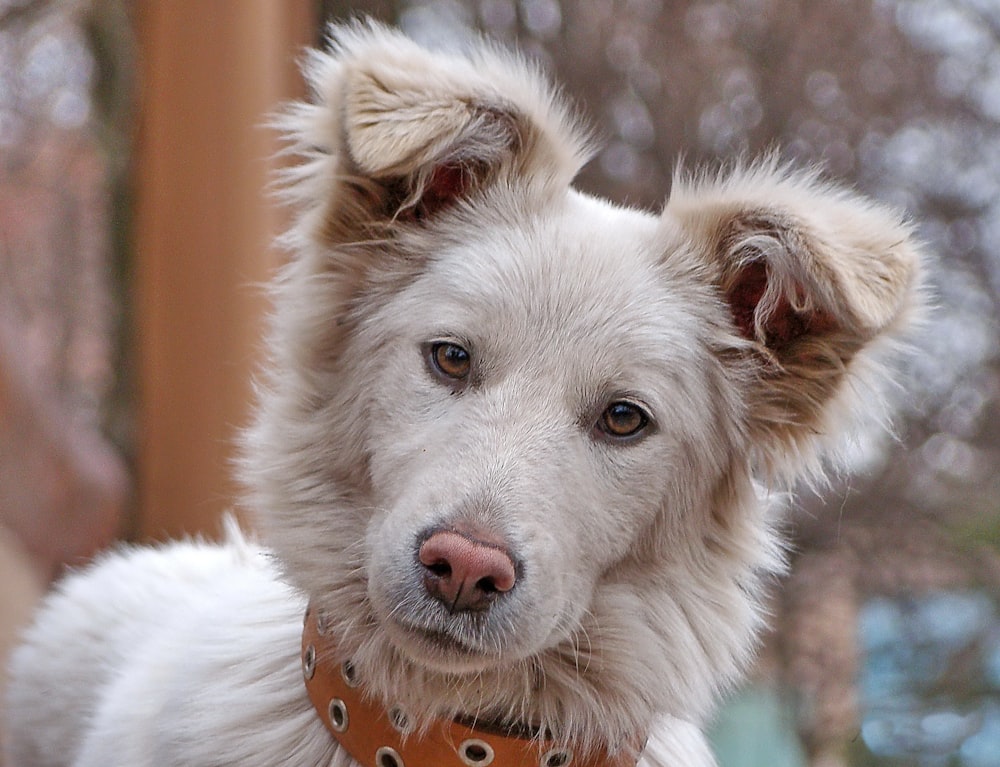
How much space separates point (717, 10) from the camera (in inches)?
210

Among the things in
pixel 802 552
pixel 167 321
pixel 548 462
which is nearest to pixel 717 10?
pixel 802 552

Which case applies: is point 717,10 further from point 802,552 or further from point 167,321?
point 167,321

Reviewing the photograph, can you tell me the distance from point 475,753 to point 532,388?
760 millimetres

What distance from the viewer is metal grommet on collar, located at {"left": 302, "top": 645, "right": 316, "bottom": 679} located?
8.06ft

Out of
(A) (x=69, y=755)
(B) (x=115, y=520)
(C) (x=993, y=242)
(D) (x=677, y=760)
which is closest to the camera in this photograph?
(D) (x=677, y=760)

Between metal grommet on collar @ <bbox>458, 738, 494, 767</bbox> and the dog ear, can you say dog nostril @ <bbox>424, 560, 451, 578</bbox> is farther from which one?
the dog ear

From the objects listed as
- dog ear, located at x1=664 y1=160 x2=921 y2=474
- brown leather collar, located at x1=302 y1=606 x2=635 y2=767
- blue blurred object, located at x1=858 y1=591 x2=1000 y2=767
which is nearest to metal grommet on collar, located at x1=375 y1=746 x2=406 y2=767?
brown leather collar, located at x1=302 y1=606 x2=635 y2=767

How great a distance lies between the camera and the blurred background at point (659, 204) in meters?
4.82

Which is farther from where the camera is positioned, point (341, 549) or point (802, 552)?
point (802, 552)

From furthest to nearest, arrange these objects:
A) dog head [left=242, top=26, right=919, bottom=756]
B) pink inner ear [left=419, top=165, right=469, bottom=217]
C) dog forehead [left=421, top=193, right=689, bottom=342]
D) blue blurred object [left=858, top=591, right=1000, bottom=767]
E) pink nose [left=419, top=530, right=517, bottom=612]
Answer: blue blurred object [left=858, top=591, right=1000, bottom=767], pink inner ear [left=419, top=165, right=469, bottom=217], dog forehead [left=421, top=193, right=689, bottom=342], dog head [left=242, top=26, right=919, bottom=756], pink nose [left=419, top=530, right=517, bottom=612]

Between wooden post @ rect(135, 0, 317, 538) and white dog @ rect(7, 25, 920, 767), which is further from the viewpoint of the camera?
wooden post @ rect(135, 0, 317, 538)

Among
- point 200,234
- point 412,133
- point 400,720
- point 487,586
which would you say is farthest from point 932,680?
point 200,234

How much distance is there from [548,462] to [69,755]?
2.01 meters

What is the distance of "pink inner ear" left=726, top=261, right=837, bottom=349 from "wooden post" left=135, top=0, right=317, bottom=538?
2677mm
